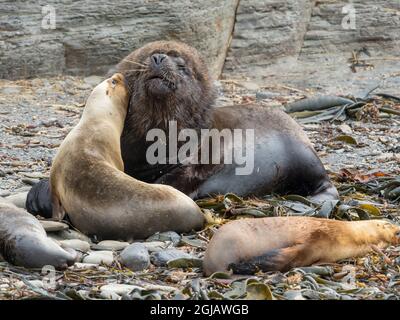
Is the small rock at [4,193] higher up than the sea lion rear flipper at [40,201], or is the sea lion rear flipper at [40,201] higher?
the sea lion rear flipper at [40,201]

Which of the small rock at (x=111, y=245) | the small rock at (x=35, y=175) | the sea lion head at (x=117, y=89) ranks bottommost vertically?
the small rock at (x=35, y=175)

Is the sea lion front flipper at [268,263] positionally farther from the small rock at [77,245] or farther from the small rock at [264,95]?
the small rock at [264,95]

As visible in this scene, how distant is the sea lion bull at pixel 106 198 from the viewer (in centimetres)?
641

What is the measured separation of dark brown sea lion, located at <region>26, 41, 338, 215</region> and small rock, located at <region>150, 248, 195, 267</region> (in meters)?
1.59

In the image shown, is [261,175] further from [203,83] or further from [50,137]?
[50,137]

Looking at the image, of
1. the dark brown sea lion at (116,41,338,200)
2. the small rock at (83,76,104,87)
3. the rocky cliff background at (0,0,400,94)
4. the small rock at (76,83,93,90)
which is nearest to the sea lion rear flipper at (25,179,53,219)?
the dark brown sea lion at (116,41,338,200)

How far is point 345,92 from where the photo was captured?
1284cm

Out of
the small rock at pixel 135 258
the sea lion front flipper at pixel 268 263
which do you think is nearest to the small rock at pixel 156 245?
the small rock at pixel 135 258

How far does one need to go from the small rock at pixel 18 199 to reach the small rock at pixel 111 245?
1043mm

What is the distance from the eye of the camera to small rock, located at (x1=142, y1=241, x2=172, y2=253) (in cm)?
613

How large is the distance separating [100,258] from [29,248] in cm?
44

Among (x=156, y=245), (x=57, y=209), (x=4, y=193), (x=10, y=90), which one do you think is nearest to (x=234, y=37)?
(x=10, y=90)
